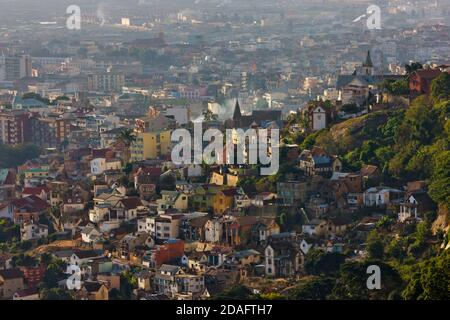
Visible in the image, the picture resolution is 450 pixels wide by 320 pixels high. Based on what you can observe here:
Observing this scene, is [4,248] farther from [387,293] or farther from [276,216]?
[387,293]

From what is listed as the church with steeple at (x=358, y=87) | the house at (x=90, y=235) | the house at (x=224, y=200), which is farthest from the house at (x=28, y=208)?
the church with steeple at (x=358, y=87)

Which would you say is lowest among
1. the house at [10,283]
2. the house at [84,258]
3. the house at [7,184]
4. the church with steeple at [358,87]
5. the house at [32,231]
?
the house at [7,184]

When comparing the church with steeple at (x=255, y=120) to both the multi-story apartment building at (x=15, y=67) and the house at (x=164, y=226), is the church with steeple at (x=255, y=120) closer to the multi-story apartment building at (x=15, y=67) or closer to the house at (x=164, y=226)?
the house at (x=164, y=226)

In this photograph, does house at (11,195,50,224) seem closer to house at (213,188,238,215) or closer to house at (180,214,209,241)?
house at (213,188,238,215)

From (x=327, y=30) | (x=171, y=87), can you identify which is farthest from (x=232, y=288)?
(x=327, y=30)

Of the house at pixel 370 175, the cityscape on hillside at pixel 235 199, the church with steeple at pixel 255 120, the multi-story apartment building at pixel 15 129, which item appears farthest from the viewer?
the multi-story apartment building at pixel 15 129

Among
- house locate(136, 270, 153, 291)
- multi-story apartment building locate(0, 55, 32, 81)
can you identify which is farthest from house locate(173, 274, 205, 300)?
multi-story apartment building locate(0, 55, 32, 81)

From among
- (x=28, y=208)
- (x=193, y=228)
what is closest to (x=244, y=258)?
(x=193, y=228)
